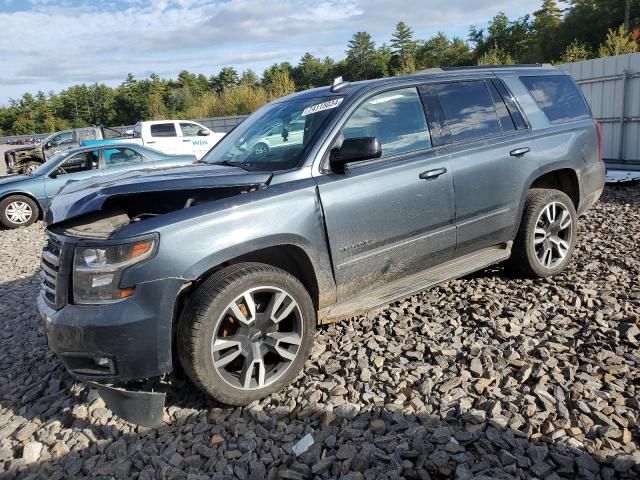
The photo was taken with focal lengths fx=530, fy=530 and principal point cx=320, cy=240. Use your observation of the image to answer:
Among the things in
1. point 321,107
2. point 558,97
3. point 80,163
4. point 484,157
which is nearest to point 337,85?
point 321,107

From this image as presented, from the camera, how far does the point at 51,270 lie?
3135 mm

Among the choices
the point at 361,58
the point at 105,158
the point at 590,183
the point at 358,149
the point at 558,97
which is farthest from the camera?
the point at 361,58

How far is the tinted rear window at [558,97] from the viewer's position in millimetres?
4785

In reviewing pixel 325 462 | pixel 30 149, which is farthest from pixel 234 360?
pixel 30 149

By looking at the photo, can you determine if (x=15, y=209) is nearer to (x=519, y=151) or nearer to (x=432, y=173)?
(x=432, y=173)

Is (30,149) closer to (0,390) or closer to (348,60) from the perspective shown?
(0,390)

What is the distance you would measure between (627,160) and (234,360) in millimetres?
10945

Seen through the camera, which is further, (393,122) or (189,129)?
(189,129)

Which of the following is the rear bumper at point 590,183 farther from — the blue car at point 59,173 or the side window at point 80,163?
the side window at point 80,163

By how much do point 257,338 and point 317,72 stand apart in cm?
9643

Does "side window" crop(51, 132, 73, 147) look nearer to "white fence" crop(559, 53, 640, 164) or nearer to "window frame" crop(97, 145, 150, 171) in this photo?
"window frame" crop(97, 145, 150, 171)

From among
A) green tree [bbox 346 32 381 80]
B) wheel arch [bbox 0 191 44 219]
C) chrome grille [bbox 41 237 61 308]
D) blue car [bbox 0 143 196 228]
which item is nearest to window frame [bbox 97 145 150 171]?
blue car [bbox 0 143 196 228]

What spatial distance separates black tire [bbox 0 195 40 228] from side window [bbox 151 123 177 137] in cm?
942

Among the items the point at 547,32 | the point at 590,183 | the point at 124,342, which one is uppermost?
the point at 547,32
